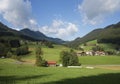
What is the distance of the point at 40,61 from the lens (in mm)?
121438

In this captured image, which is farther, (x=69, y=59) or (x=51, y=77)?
(x=69, y=59)

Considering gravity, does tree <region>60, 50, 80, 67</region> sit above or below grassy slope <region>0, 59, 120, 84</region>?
above

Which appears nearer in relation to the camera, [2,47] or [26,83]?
[26,83]

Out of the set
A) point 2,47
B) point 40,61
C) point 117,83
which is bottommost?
point 117,83

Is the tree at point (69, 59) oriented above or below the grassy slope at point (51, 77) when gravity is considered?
above

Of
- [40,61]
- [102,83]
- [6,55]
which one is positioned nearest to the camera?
[102,83]

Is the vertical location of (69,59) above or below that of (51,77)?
above

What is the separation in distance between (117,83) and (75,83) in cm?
554

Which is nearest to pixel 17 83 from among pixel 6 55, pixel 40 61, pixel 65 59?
pixel 40 61

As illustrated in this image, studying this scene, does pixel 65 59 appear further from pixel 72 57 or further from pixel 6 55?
pixel 6 55

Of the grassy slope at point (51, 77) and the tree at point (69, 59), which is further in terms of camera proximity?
the tree at point (69, 59)

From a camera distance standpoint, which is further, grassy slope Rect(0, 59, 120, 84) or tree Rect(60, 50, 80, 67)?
tree Rect(60, 50, 80, 67)

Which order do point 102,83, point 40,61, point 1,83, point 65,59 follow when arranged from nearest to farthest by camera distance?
1. point 1,83
2. point 102,83
3. point 40,61
4. point 65,59

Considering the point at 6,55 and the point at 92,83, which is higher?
the point at 6,55
